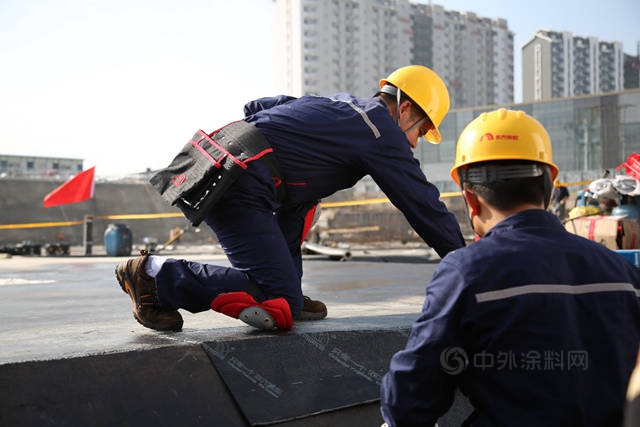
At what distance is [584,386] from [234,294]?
1742 mm

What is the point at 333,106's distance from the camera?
3.25 meters

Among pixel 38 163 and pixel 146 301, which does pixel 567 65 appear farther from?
pixel 146 301

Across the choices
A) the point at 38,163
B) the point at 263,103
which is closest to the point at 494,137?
the point at 263,103

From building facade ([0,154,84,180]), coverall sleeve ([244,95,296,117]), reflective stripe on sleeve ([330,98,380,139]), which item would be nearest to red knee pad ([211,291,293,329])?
reflective stripe on sleeve ([330,98,380,139])

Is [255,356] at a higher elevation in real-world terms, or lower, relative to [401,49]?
lower

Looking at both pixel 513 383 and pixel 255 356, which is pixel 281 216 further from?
pixel 513 383

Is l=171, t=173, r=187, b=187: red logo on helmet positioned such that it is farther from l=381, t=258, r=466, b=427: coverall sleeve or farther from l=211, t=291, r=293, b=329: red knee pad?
l=381, t=258, r=466, b=427: coverall sleeve

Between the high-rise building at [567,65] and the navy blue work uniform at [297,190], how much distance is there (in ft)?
478

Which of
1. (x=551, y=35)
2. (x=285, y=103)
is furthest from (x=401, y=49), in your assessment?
(x=285, y=103)

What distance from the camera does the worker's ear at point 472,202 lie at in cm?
169

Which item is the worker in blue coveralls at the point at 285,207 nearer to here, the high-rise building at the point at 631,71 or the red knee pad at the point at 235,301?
the red knee pad at the point at 235,301

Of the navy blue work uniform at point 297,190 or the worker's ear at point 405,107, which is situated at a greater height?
the worker's ear at point 405,107

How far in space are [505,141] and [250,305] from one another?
1.51m

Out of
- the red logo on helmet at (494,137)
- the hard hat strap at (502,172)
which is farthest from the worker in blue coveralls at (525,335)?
the red logo on helmet at (494,137)
